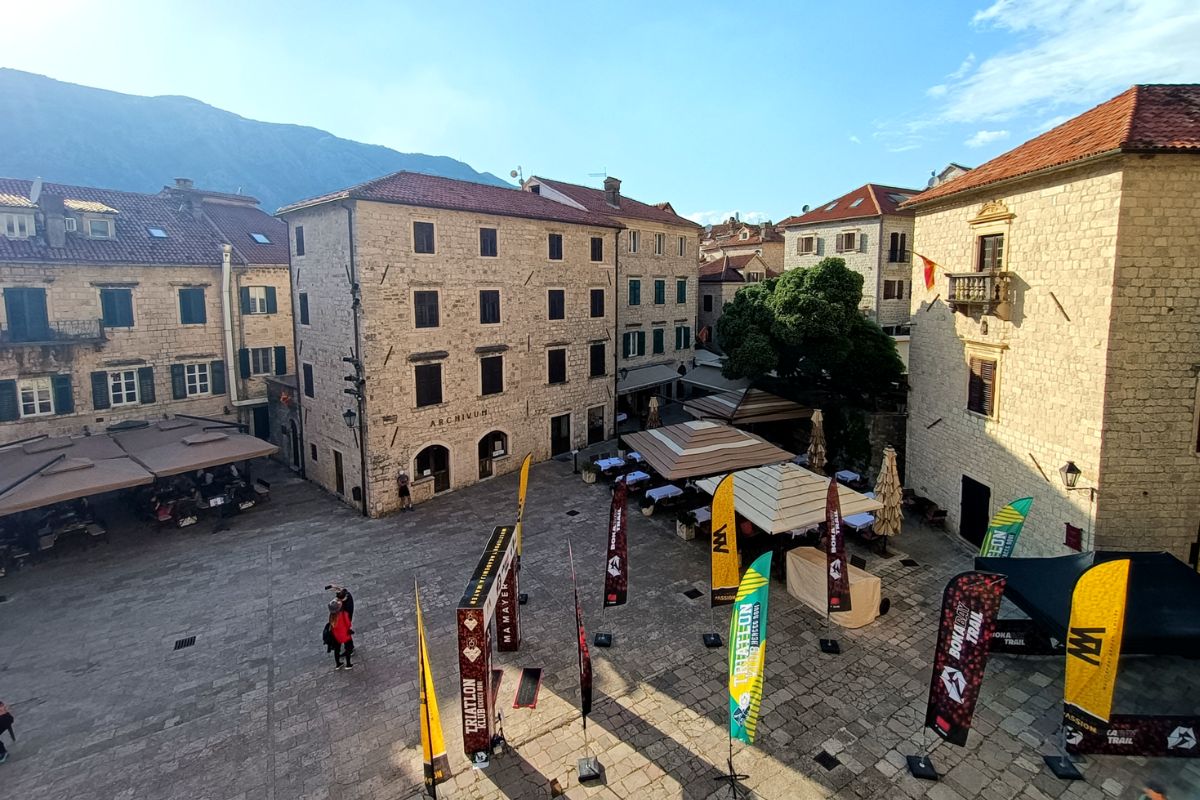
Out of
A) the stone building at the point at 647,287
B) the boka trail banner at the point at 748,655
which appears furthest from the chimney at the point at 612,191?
the boka trail banner at the point at 748,655

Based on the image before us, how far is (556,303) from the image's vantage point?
85.3ft

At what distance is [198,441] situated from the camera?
20.6 m

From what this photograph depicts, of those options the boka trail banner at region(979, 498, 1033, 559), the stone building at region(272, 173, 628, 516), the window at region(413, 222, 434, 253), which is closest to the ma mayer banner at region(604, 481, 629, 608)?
the boka trail banner at region(979, 498, 1033, 559)

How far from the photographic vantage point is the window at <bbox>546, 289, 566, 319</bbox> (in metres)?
25.7

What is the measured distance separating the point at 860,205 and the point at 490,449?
26.1 meters

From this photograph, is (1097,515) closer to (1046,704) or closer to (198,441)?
(1046,704)

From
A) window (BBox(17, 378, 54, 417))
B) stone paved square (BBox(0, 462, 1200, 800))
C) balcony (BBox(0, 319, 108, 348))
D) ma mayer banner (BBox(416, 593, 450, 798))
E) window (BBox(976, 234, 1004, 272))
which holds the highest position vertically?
window (BBox(976, 234, 1004, 272))

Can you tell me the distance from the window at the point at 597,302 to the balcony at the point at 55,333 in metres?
19.5

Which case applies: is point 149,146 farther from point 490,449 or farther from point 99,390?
point 490,449

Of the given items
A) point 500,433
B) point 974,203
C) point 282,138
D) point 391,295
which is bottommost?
point 500,433

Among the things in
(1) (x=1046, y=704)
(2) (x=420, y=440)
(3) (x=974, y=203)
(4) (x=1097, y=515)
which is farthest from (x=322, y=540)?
(3) (x=974, y=203)

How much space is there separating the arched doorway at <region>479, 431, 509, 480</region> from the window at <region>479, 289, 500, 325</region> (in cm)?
446

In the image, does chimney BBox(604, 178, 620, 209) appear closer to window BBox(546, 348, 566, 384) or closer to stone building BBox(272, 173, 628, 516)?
stone building BBox(272, 173, 628, 516)

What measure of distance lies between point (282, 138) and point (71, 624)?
20594cm
